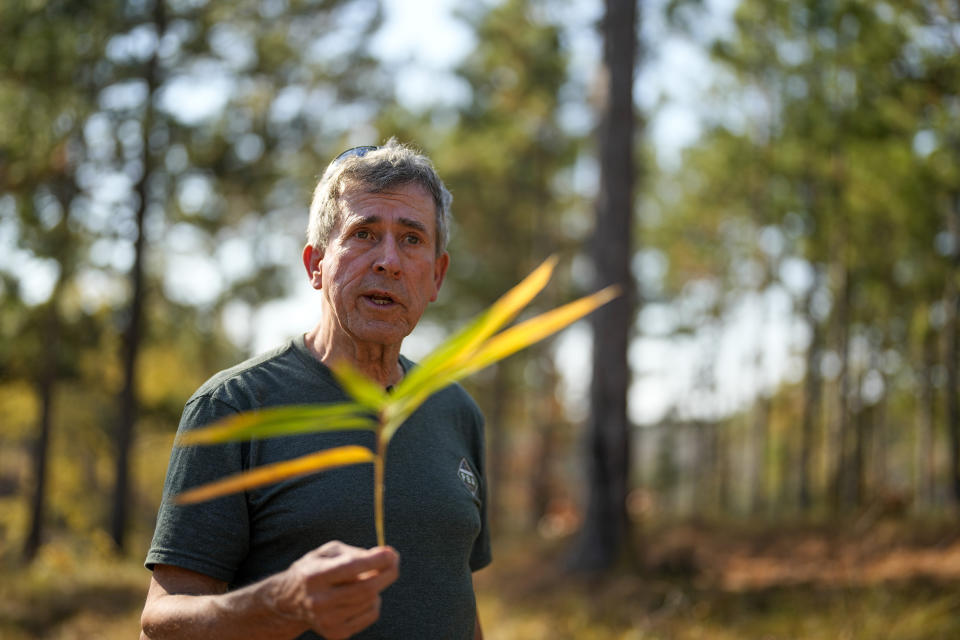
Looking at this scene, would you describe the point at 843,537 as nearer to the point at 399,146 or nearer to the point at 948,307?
the point at 948,307

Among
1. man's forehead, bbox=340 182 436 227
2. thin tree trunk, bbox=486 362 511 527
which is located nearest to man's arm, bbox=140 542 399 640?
man's forehead, bbox=340 182 436 227

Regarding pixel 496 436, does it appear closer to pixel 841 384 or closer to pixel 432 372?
pixel 841 384

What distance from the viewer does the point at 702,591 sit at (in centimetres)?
759

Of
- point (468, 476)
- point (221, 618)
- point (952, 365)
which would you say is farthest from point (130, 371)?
point (952, 365)

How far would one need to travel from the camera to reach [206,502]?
1.47m

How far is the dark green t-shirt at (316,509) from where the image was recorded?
1.48m

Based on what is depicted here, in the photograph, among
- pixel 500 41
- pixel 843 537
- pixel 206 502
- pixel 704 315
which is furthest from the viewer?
pixel 704 315

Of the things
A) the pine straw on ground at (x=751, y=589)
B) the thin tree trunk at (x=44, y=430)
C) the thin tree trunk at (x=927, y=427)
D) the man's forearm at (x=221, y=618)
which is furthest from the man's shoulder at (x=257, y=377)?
the thin tree trunk at (x=927, y=427)

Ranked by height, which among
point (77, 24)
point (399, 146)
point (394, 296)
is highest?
point (77, 24)

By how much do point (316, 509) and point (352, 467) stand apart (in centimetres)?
10

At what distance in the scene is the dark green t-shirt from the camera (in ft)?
4.84

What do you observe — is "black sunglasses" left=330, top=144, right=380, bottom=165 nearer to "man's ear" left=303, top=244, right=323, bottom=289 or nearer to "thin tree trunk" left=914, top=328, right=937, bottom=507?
"man's ear" left=303, top=244, right=323, bottom=289

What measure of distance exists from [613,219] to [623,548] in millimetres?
3099

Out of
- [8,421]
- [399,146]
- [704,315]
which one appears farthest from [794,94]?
[399,146]
